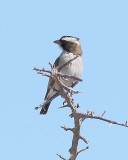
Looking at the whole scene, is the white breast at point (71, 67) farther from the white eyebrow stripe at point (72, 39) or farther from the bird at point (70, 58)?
the white eyebrow stripe at point (72, 39)

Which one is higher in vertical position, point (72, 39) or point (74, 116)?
point (72, 39)

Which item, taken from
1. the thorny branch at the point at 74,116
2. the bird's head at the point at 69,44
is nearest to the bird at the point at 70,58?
the bird's head at the point at 69,44

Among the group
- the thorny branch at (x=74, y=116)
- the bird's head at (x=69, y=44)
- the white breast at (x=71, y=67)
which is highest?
the bird's head at (x=69, y=44)

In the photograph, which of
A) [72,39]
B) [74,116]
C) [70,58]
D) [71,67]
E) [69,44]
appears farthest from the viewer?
[72,39]

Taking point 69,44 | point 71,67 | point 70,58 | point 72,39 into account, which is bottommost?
point 71,67

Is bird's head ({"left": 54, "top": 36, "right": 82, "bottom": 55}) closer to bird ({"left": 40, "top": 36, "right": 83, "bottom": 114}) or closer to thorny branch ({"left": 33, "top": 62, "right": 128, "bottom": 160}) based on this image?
bird ({"left": 40, "top": 36, "right": 83, "bottom": 114})

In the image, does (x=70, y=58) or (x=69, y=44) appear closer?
(x=70, y=58)

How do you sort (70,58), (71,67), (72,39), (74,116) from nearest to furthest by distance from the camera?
(74,116), (71,67), (70,58), (72,39)

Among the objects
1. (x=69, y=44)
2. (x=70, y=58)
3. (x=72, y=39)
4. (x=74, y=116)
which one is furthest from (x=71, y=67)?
(x=74, y=116)

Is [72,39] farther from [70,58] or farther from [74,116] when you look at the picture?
[74,116]

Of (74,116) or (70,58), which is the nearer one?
(74,116)

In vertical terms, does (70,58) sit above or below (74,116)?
above

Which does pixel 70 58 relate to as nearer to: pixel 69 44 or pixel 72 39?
pixel 69 44

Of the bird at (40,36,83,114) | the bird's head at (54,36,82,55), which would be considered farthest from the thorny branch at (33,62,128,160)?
the bird's head at (54,36,82,55)
